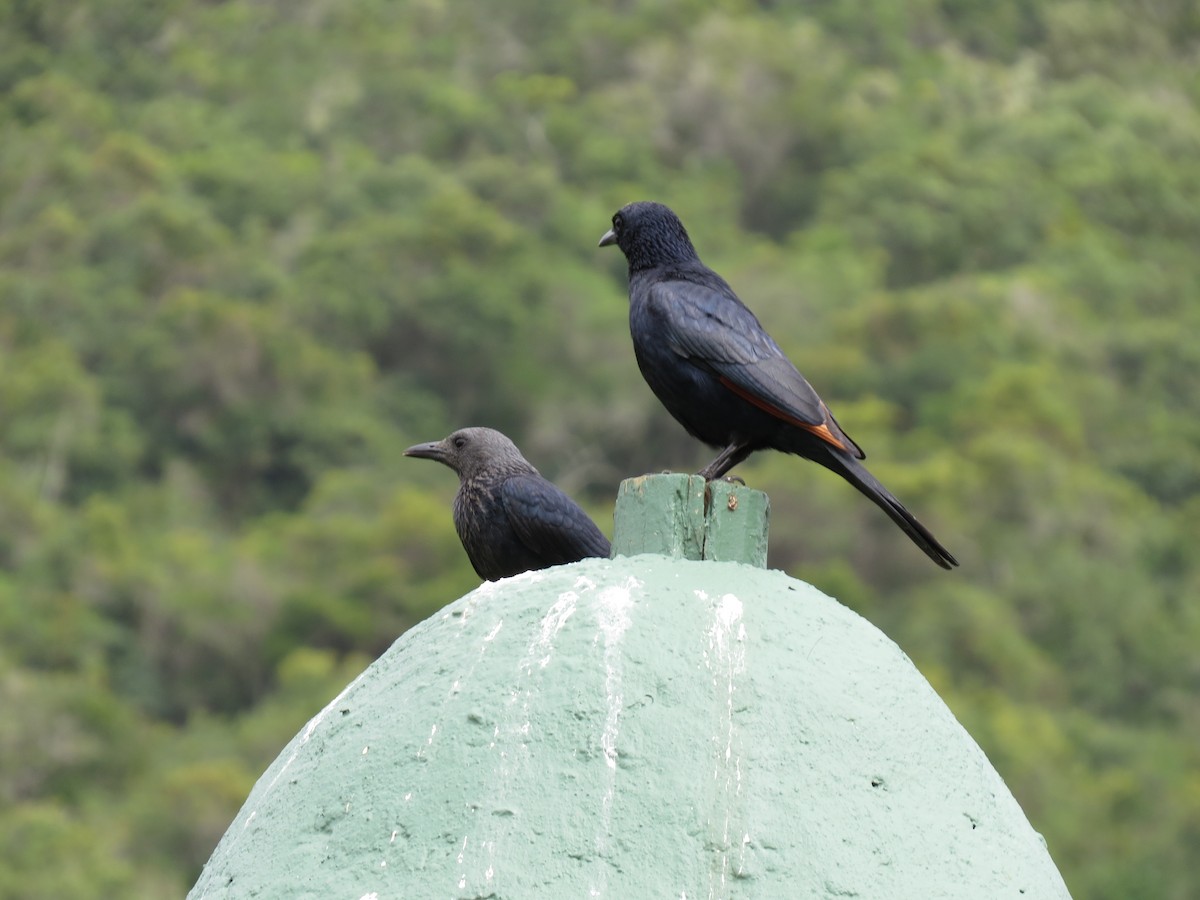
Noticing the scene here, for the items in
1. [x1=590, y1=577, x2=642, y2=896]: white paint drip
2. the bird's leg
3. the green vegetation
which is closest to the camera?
[x1=590, y1=577, x2=642, y2=896]: white paint drip

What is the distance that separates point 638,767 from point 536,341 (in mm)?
48213

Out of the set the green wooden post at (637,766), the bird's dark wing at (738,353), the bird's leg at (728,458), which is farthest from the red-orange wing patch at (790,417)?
the green wooden post at (637,766)

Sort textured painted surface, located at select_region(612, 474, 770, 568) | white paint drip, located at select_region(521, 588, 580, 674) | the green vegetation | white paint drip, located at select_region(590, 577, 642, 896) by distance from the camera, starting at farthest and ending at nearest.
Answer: the green vegetation < textured painted surface, located at select_region(612, 474, 770, 568) < white paint drip, located at select_region(521, 588, 580, 674) < white paint drip, located at select_region(590, 577, 642, 896)

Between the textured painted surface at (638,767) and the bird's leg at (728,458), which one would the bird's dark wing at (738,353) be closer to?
the bird's leg at (728,458)

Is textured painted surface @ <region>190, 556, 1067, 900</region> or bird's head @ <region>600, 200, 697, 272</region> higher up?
bird's head @ <region>600, 200, 697, 272</region>

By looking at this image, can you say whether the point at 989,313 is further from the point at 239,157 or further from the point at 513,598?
the point at 513,598

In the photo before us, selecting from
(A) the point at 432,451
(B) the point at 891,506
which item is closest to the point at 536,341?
(A) the point at 432,451

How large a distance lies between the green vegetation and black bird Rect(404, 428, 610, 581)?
2492cm

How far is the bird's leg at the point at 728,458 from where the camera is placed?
5.69 meters

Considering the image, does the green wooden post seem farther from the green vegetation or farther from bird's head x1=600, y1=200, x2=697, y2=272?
the green vegetation

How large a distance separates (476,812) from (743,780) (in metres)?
0.47

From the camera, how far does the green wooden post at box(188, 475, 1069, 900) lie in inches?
145

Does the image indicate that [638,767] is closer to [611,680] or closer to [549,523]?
[611,680]

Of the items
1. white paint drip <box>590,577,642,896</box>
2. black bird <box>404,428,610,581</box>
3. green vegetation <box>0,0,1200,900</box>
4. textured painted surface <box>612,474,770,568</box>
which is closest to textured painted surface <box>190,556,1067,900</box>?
white paint drip <box>590,577,642,896</box>
